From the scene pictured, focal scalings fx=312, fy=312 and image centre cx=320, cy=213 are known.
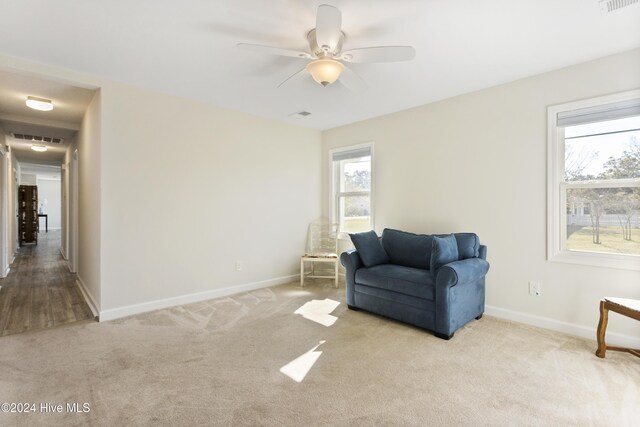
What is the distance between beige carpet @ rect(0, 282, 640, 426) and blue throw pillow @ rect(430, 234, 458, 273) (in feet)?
2.21

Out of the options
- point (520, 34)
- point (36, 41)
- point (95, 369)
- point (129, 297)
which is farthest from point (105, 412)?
point (520, 34)

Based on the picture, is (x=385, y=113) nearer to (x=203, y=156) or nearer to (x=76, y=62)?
(x=203, y=156)

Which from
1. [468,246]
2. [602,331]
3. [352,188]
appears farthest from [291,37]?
[602,331]

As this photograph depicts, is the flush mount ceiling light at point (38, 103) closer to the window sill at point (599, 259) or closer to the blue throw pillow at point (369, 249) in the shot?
the blue throw pillow at point (369, 249)

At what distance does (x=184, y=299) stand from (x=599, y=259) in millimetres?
4332

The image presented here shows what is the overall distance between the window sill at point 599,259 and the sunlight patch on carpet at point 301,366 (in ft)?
8.13

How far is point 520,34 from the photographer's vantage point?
2369 millimetres

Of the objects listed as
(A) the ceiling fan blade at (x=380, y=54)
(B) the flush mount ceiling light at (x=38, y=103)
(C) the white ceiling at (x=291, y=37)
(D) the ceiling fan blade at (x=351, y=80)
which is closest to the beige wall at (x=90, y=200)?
(B) the flush mount ceiling light at (x=38, y=103)

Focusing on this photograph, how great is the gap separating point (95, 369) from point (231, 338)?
100cm

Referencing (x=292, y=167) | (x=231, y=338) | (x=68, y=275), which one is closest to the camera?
(x=231, y=338)

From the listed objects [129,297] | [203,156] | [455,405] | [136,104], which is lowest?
[455,405]

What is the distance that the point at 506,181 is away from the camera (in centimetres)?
333

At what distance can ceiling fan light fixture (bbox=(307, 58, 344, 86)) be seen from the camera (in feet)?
7.53

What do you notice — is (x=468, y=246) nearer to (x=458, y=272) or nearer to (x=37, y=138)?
(x=458, y=272)
